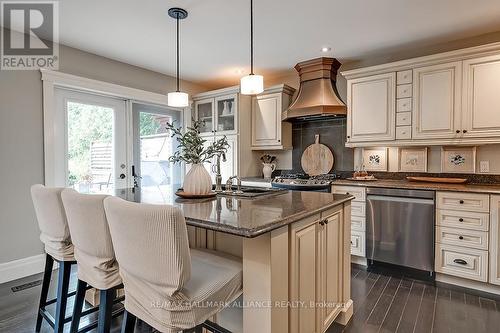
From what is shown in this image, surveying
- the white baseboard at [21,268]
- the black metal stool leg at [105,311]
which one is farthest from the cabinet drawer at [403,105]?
the white baseboard at [21,268]

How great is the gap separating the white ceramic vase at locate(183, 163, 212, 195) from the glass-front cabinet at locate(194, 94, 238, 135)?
7.06 feet

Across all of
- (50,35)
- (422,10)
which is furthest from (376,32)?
(50,35)

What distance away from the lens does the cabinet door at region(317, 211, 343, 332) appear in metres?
1.61

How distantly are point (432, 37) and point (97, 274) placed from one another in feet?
11.8

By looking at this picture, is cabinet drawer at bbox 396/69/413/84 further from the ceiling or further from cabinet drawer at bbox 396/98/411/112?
the ceiling

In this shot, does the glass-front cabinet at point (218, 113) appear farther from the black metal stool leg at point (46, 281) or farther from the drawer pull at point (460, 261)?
the drawer pull at point (460, 261)

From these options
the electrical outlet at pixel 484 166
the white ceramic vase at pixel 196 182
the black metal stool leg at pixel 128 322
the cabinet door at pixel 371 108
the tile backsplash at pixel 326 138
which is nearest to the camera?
the black metal stool leg at pixel 128 322

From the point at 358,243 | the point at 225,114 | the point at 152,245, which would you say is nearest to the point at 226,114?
the point at 225,114

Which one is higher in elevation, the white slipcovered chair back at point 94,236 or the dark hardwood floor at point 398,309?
the white slipcovered chair back at point 94,236

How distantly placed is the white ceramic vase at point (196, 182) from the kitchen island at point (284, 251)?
14cm

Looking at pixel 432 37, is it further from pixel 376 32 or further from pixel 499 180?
pixel 499 180

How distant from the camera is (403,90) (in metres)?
2.98

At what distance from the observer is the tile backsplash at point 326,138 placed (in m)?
3.67

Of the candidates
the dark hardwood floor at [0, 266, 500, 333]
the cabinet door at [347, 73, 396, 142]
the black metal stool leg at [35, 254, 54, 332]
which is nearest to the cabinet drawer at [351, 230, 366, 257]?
the dark hardwood floor at [0, 266, 500, 333]
